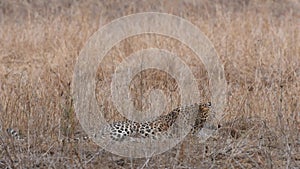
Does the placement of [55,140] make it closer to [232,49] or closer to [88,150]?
[88,150]

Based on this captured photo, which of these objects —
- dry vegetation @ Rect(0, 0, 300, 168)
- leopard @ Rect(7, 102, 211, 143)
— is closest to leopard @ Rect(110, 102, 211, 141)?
Result: leopard @ Rect(7, 102, 211, 143)

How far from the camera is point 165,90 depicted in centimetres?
543

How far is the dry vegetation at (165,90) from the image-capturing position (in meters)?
3.67

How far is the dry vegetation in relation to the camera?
3674 mm

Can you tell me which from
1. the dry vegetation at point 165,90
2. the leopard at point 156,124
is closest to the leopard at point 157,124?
the leopard at point 156,124

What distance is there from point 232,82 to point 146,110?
2148 mm

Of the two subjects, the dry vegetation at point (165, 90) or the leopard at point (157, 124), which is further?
the leopard at point (157, 124)

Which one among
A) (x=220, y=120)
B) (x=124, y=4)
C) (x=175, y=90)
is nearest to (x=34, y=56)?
(x=175, y=90)

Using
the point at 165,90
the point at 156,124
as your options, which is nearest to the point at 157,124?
the point at 156,124

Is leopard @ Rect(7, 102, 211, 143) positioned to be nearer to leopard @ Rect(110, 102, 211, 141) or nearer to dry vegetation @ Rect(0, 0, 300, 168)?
leopard @ Rect(110, 102, 211, 141)

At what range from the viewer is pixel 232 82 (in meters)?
6.57

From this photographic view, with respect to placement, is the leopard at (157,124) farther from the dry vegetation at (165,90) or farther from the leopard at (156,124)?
the dry vegetation at (165,90)

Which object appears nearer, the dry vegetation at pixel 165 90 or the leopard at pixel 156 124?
the dry vegetation at pixel 165 90

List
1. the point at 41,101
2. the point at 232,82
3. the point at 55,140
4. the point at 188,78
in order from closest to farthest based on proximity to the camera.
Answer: the point at 55,140, the point at 41,101, the point at 188,78, the point at 232,82
